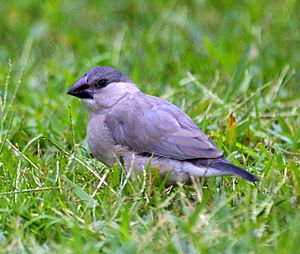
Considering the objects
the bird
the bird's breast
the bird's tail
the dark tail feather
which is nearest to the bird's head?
the bird

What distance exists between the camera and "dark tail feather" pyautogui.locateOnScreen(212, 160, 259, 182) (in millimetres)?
4465

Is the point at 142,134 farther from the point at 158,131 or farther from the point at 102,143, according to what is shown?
the point at 102,143

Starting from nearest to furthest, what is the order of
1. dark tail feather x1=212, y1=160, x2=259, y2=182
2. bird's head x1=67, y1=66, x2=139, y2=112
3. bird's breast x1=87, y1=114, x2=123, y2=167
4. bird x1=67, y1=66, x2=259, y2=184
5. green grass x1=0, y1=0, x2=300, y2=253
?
green grass x1=0, y1=0, x2=300, y2=253 → dark tail feather x1=212, y1=160, x2=259, y2=182 → bird x1=67, y1=66, x2=259, y2=184 → bird's breast x1=87, y1=114, x2=123, y2=167 → bird's head x1=67, y1=66, x2=139, y2=112

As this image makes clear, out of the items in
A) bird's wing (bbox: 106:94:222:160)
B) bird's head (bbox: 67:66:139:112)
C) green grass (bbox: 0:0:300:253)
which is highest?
bird's head (bbox: 67:66:139:112)

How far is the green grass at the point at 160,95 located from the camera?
13.5 ft

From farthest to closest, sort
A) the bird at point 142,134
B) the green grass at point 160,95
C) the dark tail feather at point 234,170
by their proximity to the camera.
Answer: the bird at point 142,134
the dark tail feather at point 234,170
the green grass at point 160,95

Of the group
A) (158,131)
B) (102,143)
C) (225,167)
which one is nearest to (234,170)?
(225,167)

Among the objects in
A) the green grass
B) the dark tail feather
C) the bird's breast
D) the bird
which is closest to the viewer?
the green grass

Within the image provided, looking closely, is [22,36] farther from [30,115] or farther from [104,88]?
[104,88]

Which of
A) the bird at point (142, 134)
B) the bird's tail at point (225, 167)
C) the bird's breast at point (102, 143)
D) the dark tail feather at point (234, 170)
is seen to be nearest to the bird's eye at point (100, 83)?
the bird at point (142, 134)

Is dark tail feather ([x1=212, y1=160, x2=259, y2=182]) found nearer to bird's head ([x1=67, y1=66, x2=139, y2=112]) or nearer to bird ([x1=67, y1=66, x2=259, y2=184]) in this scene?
bird ([x1=67, y1=66, x2=259, y2=184])

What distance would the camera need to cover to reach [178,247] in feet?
12.6

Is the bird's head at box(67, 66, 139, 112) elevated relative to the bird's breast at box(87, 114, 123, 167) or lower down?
elevated

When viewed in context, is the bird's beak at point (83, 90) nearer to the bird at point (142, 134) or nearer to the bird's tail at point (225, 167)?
the bird at point (142, 134)
